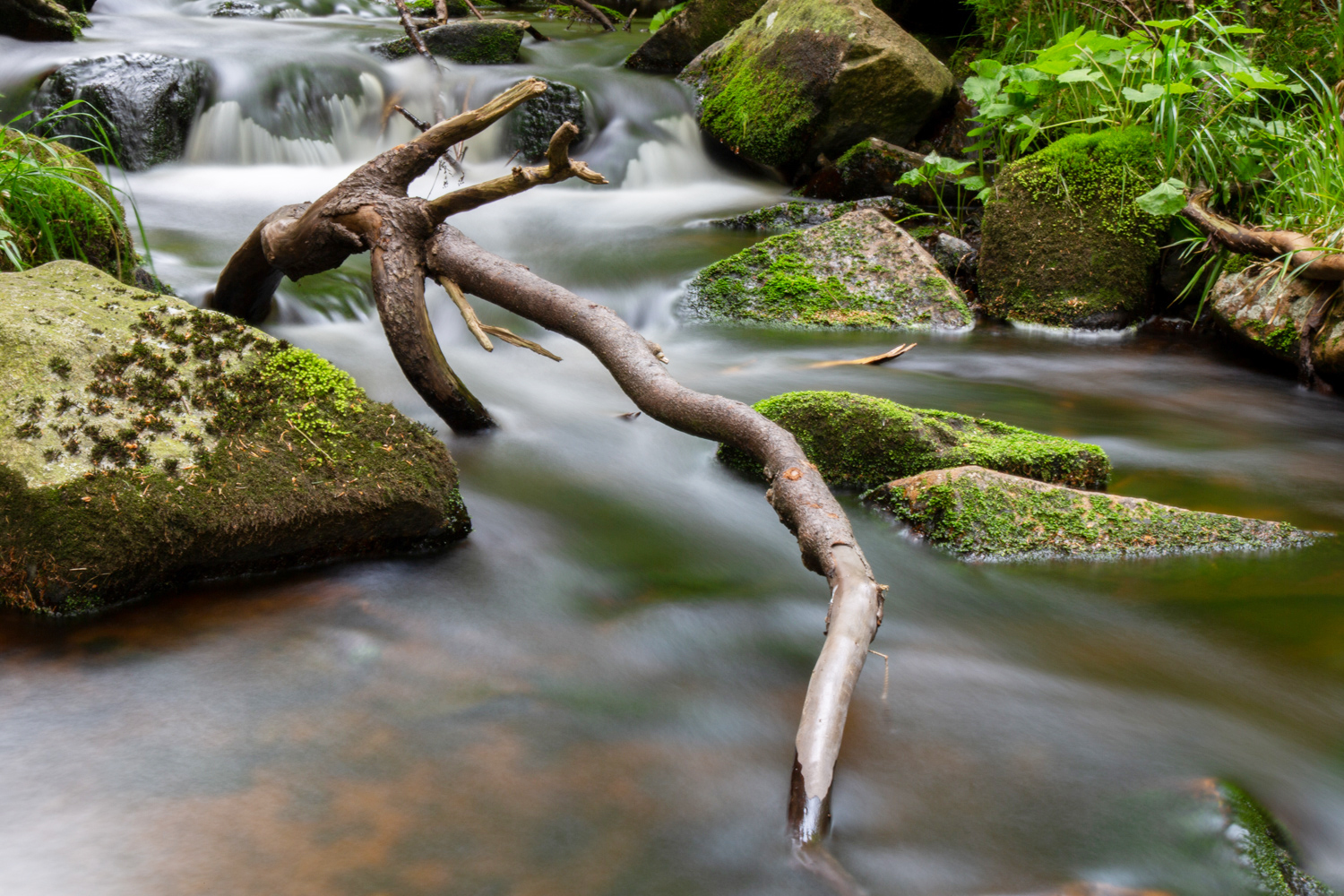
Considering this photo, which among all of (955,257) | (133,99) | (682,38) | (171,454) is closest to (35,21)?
(133,99)

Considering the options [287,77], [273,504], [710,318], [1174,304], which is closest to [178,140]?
[287,77]

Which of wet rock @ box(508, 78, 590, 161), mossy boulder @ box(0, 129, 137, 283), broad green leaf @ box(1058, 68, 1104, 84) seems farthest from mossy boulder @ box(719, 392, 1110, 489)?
wet rock @ box(508, 78, 590, 161)

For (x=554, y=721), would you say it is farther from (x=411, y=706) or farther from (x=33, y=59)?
(x=33, y=59)

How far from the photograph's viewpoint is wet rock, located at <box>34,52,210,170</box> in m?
6.70

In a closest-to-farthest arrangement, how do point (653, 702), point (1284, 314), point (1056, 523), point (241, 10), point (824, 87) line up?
point (653, 702) → point (1056, 523) → point (1284, 314) → point (824, 87) → point (241, 10)

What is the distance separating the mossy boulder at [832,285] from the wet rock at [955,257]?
0.39 m

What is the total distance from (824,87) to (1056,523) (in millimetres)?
5889

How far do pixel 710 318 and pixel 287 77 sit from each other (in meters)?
4.69

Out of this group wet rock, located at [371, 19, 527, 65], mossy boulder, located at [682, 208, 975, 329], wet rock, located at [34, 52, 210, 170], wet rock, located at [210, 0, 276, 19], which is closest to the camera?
mossy boulder, located at [682, 208, 975, 329]

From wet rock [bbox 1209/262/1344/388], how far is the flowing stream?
635mm

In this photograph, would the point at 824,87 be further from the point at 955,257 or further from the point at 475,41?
the point at 475,41

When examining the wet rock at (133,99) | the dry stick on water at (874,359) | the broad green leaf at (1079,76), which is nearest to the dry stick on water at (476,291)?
A: the dry stick on water at (874,359)

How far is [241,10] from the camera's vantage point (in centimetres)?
1042

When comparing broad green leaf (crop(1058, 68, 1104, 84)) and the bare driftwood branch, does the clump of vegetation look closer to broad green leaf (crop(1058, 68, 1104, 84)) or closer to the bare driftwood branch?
broad green leaf (crop(1058, 68, 1104, 84))
